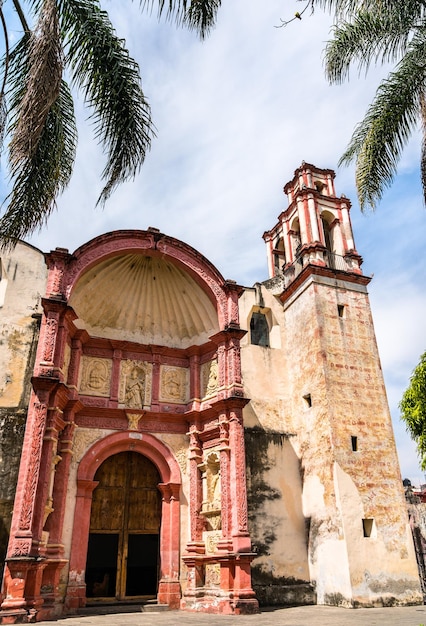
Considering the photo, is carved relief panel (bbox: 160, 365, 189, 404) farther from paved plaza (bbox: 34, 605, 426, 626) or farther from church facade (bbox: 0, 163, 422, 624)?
paved plaza (bbox: 34, 605, 426, 626)

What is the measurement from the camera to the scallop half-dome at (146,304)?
14289mm

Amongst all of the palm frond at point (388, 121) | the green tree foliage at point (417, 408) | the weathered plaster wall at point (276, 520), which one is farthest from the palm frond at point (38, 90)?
the green tree foliage at point (417, 408)

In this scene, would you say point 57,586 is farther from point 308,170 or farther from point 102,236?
point 308,170

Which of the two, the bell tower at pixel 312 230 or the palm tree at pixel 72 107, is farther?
the bell tower at pixel 312 230

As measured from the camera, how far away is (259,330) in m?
16.6

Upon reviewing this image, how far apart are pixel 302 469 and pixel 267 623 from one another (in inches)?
216

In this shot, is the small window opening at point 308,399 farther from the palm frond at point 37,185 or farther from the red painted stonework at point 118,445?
the palm frond at point 37,185

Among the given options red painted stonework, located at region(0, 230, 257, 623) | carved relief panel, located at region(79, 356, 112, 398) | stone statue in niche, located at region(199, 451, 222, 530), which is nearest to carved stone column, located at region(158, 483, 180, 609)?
red painted stonework, located at region(0, 230, 257, 623)

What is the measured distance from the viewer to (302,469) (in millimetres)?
14258

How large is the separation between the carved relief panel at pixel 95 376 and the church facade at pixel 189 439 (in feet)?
0.13

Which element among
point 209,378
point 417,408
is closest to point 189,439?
point 209,378

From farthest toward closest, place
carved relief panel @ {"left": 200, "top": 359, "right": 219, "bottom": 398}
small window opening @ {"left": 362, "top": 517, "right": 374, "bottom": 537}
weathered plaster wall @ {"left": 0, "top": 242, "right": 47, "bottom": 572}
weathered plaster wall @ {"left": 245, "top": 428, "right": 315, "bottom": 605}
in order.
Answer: carved relief panel @ {"left": 200, "top": 359, "right": 219, "bottom": 398}, weathered plaster wall @ {"left": 245, "top": 428, "right": 315, "bottom": 605}, small window opening @ {"left": 362, "top": 517, "right": 374, "bottom": 537}, weathered plaster wall @ {"left": 0, "top": 242, "right": 47, "bottom": 572}

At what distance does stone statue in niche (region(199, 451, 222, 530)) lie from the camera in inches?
496

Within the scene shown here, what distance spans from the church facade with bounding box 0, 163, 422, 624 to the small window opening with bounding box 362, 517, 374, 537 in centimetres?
3
